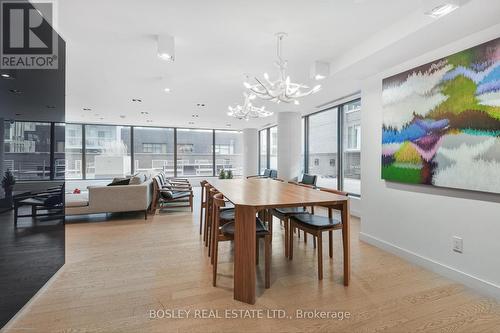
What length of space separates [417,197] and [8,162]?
12.6 ft

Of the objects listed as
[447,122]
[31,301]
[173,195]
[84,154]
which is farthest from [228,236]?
[84,154]

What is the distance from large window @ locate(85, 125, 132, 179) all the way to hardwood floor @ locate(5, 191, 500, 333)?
631 cm

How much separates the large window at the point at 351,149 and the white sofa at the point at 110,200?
4329 mm

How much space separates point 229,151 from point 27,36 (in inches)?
340

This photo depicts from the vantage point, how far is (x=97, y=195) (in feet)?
14.8

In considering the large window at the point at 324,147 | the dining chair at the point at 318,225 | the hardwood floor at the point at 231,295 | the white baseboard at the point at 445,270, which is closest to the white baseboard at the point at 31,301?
the hardwood floor at the point at 231,295

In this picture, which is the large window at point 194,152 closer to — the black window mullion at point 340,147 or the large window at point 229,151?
the large window at point 229,151

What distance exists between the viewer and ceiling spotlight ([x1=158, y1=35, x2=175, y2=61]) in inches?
104

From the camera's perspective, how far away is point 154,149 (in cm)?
963

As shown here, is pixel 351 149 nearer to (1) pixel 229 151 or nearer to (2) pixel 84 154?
(1) pixel 229 151

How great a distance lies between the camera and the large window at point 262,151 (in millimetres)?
9508

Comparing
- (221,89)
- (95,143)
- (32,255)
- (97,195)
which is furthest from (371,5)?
(95,143)

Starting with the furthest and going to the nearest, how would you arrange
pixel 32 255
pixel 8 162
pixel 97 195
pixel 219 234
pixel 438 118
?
pixel 97 195
pixel 438 118
pixel 219 234
pixel 32 255
pixel 8 162

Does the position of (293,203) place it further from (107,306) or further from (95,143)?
(95,143)
